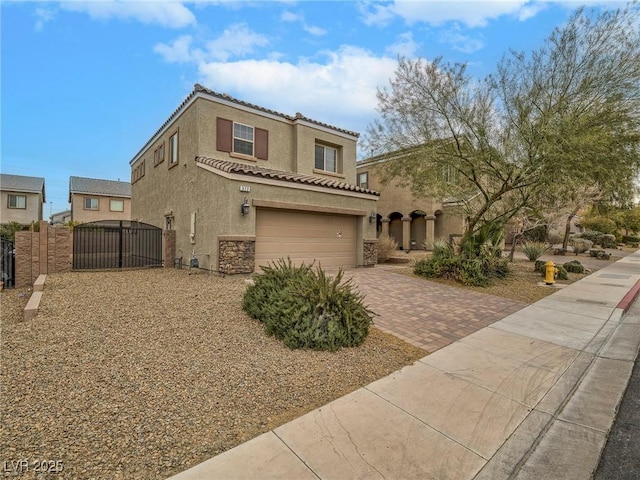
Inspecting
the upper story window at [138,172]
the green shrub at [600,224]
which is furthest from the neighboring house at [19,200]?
the green shrub at [600,224]

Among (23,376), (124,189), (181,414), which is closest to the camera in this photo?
(181,414)

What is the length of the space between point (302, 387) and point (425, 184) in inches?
402

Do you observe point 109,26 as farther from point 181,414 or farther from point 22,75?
point 181,414

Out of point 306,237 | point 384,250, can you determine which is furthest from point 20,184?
point 384,250

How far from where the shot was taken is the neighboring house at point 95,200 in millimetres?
32938

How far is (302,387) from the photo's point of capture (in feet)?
12.4

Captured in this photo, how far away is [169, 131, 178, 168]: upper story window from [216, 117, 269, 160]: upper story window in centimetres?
279

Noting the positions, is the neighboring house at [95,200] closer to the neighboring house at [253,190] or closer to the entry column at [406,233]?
the neighboring house at [253,190]

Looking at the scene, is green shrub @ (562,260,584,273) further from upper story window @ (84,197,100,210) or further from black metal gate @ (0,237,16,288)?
upper story window @ (84,197,100,210)

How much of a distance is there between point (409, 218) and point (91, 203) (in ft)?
106

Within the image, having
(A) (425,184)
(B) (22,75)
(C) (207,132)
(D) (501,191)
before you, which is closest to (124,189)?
(B) (22,75)

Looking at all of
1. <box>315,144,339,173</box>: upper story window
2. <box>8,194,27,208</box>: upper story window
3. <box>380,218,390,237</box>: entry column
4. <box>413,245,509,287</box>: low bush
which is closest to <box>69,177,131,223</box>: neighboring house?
<box>8,194,27,208</box>: upper story window

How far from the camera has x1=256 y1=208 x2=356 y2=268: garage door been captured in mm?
11500

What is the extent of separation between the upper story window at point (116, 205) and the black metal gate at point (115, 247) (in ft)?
82.6
